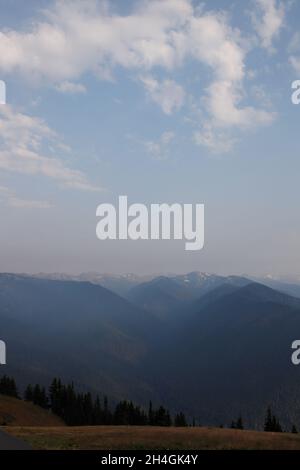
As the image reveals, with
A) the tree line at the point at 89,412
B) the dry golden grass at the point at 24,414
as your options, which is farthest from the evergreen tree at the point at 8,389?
the dry golden grass at the point at 24,414

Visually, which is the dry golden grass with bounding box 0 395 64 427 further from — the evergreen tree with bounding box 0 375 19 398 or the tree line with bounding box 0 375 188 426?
the evergreen tree with bounding box 0 375 19 398

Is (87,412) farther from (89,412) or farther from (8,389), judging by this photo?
(8,389)

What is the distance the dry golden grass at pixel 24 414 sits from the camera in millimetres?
108175

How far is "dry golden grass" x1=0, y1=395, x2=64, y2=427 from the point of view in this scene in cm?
10818

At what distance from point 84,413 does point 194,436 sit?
100m

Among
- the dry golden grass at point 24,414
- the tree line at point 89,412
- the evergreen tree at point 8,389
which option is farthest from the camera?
the evergreen tree at point 8,389

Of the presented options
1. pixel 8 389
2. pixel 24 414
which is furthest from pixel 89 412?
pixel 8 389

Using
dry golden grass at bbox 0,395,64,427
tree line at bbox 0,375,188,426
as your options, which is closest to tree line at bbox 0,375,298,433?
tree line at bbox 0,375,188,426

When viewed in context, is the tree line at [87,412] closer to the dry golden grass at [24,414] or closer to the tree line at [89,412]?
the tree line at [89,412]
